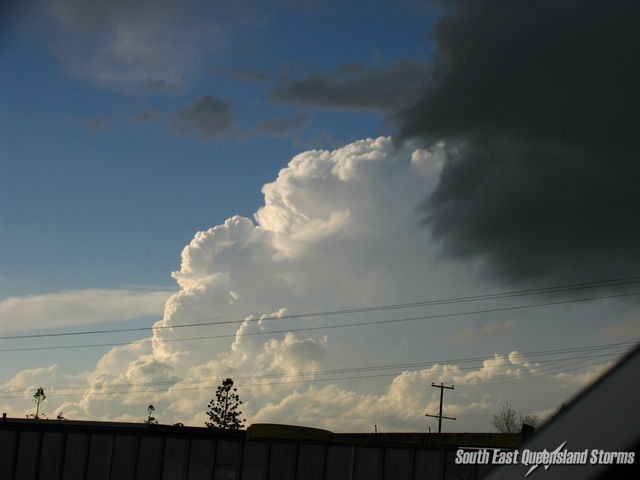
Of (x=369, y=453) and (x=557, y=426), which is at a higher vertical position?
(x=557, y=426)

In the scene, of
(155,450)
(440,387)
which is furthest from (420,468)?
(440,387)

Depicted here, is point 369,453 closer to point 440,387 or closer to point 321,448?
point 321,448

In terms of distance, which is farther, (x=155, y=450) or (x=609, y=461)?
(x=155, y=450)

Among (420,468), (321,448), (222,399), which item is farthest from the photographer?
(222,399)

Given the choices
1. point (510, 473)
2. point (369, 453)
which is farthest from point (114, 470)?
point (510, 473)

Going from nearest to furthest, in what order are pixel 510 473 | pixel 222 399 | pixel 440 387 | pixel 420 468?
pixel 510 473 < pixel 420 468 < pixel 440 387 < pixel 222 399

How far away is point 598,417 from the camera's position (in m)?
1.25

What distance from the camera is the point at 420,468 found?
88.1 ft

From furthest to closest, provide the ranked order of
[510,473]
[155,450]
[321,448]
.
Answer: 1. [155,450]
2. [321,448]
3. [510,473]

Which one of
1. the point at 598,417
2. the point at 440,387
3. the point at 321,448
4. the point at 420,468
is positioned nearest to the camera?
the point at 598,417

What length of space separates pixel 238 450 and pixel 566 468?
99.1 ft

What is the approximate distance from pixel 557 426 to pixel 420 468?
27.0m

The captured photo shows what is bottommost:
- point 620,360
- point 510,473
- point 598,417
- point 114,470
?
point 114,470

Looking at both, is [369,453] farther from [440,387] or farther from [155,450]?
[440,387]
